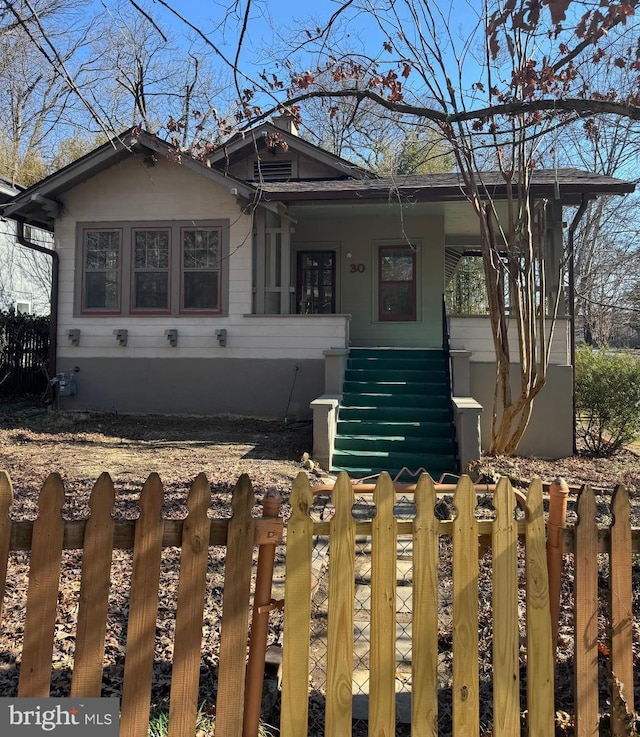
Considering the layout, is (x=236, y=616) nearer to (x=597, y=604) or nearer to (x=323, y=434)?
(x=597, y=604)

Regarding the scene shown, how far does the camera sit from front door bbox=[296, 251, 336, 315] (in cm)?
1316

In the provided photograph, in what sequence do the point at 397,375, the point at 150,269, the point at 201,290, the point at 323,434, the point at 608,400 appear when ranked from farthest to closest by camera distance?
the point at 150,269 → the point at 201,290 → the point at 397,375 → the point at 608,400 → the point at 323,434

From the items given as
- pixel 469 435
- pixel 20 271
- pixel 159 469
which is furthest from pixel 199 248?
pixel 20 271

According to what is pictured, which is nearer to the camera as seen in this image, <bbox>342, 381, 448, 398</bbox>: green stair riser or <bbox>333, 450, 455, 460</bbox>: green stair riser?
<bbox>333, 450, 455, 460</bbox>: green stair riser

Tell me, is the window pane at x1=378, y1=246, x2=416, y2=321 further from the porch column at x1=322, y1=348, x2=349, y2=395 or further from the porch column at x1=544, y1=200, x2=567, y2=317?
the porch column at x1=322, y1=348, x2=349, y2=395

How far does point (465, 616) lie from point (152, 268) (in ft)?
34.7

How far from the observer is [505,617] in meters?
2.12

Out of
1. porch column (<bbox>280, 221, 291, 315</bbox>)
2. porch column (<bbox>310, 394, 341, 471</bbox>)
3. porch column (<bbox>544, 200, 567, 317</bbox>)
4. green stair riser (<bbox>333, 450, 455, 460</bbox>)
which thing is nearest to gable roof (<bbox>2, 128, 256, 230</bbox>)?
porch column (<bbox>280, 221, 291, 315</bbox>)

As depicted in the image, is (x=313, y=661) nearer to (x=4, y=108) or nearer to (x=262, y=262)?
(x=262, y=262)

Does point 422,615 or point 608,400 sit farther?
point 608,400

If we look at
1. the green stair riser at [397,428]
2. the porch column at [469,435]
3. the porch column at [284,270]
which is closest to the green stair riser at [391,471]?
the porch column at [469,435]

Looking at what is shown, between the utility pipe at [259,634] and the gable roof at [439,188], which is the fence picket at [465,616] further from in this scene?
the gable roof at [439,188]

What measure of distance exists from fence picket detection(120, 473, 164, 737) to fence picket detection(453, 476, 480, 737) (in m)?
1.09

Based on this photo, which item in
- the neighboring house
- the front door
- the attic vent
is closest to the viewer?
the front door
